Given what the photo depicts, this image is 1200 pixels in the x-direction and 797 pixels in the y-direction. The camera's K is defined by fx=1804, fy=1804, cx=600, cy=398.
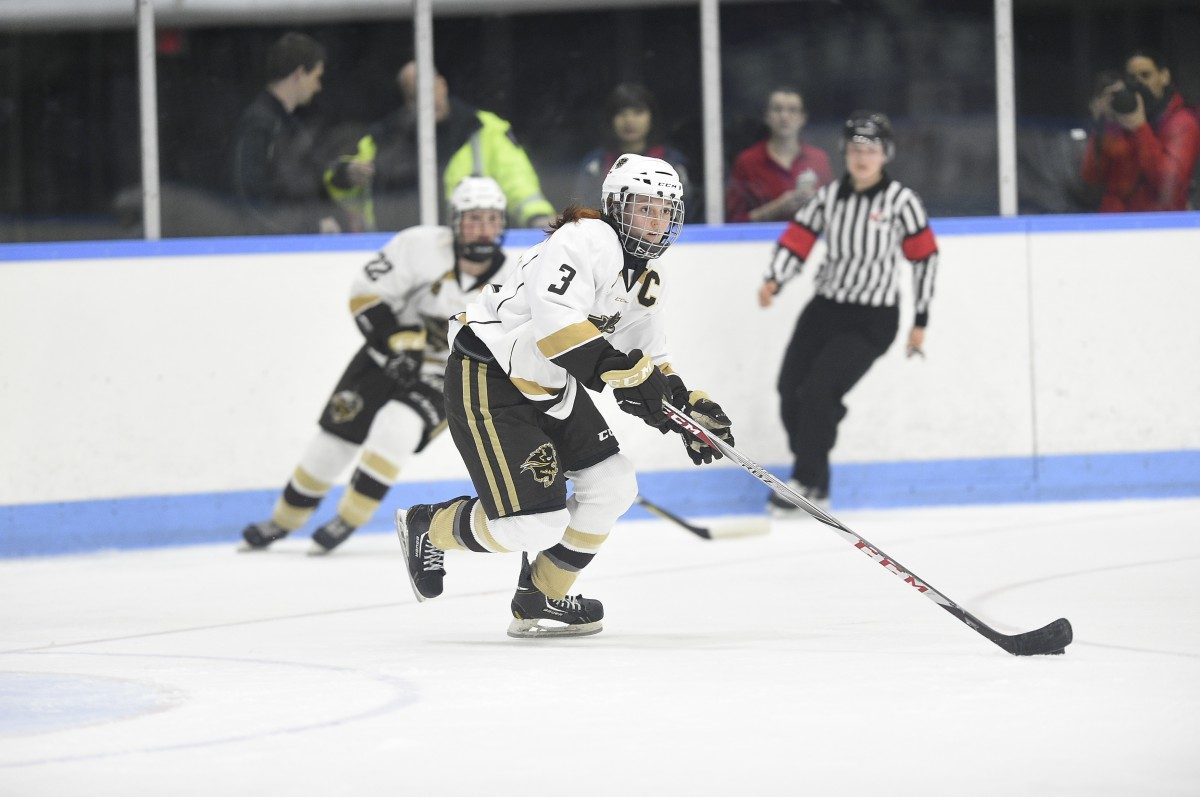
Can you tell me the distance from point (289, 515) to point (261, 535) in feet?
0.32

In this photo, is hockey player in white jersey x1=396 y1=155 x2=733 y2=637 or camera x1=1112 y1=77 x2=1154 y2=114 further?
camera x1=1112 y1=77 x2=1154 y2=114

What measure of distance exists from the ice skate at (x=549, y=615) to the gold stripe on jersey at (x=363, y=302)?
1.62 m

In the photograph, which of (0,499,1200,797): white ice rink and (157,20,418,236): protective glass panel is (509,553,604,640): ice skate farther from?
(157,20,418,236): protective glass panel

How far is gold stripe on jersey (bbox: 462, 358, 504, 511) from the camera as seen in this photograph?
3.37 meters

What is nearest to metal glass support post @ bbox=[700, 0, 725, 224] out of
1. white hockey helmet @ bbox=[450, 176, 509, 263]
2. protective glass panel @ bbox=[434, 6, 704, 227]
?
protective glass panel @ bbox=[434, 6, 704, 227]

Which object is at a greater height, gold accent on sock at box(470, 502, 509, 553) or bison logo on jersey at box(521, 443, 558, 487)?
bison logo on jersey at box(521, 443, 558, 487)

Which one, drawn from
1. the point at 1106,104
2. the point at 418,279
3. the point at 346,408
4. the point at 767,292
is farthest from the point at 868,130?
the point at 346,408

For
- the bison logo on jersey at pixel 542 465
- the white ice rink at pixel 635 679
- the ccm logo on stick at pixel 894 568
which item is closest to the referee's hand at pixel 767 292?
the white ice rink at pixel 635 679

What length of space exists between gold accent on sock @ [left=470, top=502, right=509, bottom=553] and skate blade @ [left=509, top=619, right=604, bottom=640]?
0.16 m

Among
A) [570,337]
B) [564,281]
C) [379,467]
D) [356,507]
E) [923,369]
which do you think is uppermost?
[564,281]

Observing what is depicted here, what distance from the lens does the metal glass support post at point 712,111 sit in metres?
5.76

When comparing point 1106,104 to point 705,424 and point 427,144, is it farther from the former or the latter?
point 705,424

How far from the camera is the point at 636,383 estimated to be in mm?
3191

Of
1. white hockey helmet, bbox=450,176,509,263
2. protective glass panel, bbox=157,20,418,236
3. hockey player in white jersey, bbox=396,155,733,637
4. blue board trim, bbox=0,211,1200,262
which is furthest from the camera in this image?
protective glass panel, bbox=157,20,418,236
